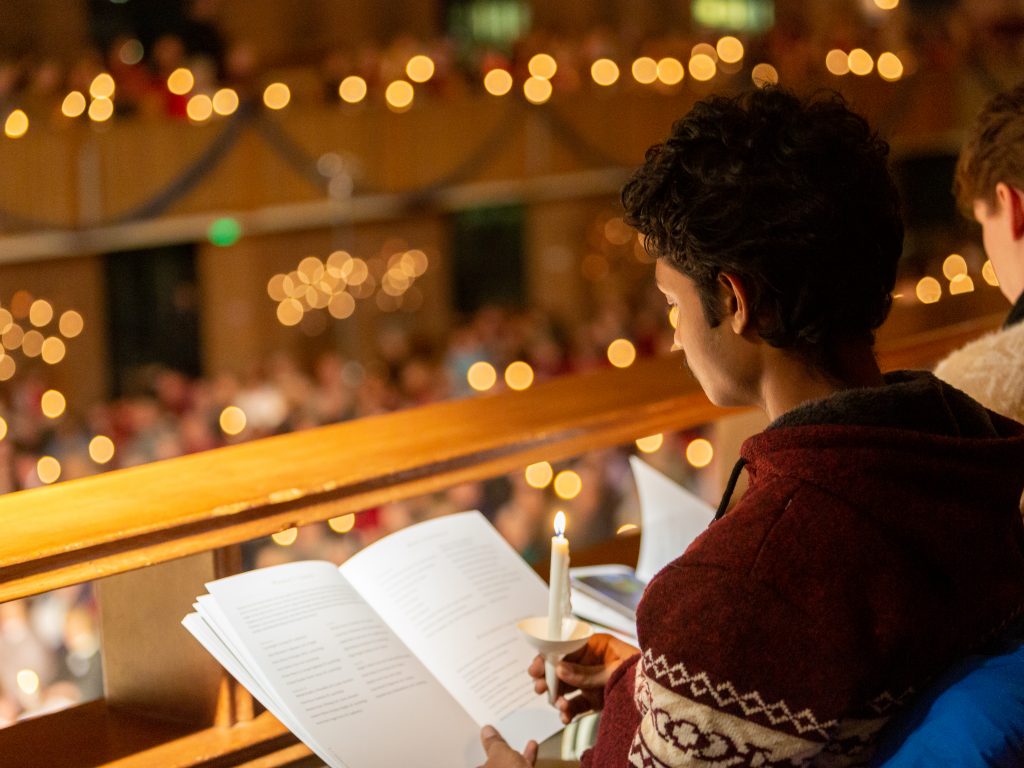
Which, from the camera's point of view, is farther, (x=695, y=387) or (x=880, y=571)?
(x=695, y=387)

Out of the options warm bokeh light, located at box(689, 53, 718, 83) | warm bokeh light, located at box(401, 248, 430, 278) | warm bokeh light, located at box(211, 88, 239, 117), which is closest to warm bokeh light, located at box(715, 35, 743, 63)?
warm bokeh light, located at box(689, 53, 718, 83)

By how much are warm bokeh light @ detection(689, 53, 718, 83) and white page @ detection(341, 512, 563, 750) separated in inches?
354

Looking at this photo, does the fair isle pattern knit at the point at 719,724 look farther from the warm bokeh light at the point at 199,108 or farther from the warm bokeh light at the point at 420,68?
the warm bokeh light at the point at 420,68

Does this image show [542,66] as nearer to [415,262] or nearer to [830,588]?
[415,262]

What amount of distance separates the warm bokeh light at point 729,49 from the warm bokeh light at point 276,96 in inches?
147

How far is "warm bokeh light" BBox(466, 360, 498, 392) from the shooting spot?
278 inches

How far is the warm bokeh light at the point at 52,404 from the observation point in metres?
7.44

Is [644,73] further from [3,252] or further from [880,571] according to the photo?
[880,571]

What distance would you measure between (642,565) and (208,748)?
0.81m

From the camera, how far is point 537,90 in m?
9.67

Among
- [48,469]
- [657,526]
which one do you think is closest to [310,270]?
[48,469]

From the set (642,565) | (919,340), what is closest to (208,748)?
(642,565)

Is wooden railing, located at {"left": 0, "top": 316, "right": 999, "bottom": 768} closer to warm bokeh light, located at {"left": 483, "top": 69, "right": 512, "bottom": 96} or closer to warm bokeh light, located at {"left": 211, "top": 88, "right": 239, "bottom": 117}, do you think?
warm bokeh light, located at {"left": 211, "top": 88, "right": 239, "bottom": 117}

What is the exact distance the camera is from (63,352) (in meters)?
8.09
